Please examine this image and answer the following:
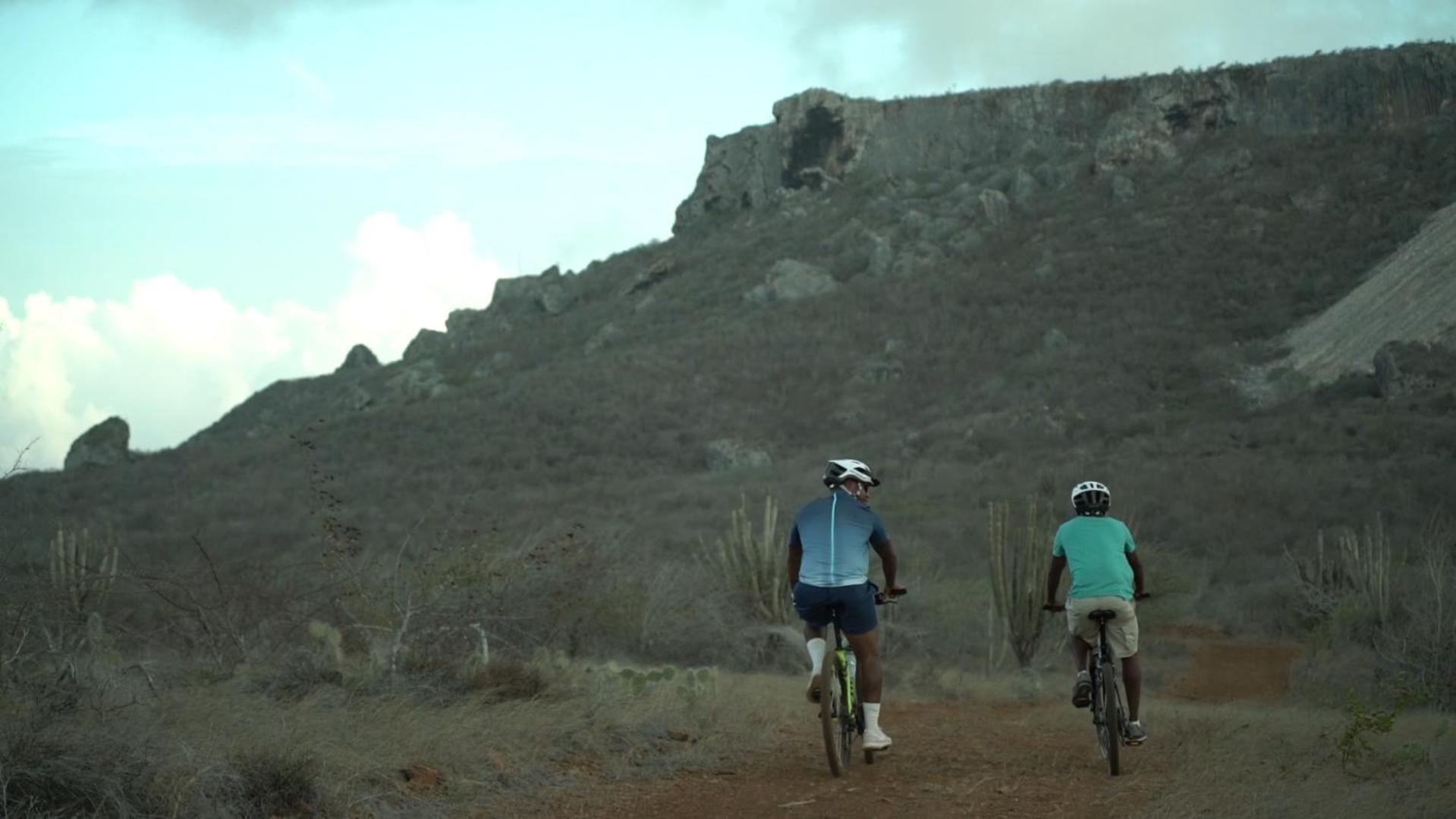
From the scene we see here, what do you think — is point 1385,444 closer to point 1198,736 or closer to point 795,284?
point 1198,736

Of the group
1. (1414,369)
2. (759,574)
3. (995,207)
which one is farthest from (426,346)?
(759,574)

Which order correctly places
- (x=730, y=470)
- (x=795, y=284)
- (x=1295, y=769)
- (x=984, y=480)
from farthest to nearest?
1. (x=795, y=284)
2. (x=730, y=470)
3. (x=984, y=480)
4. (x=1295, y=769)

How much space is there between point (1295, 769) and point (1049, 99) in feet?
226

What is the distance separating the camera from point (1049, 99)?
7300cm

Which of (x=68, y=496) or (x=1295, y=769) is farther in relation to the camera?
(x=68, y=496)

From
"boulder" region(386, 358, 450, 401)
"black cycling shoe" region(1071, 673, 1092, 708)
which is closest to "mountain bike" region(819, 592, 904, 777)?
"black cycling shoe" region(1071, 673, 1092, 708)

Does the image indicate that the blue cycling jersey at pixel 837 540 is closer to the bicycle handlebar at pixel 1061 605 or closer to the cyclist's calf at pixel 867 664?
the cyclist's calf at pixel 867 664

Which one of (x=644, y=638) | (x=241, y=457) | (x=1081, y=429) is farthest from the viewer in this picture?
(x=241, y=457)

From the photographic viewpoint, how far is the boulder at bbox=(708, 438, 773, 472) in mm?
45572

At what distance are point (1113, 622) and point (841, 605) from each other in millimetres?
1664

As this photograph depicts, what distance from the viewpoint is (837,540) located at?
791cm

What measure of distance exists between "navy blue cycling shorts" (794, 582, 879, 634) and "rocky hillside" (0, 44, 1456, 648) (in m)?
8.42

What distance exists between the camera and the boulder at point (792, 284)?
204ft

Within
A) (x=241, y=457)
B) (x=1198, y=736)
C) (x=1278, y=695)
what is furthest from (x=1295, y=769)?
(x=241, y=457)
